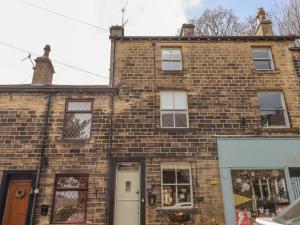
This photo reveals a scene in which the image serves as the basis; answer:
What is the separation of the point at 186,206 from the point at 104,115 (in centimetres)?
506

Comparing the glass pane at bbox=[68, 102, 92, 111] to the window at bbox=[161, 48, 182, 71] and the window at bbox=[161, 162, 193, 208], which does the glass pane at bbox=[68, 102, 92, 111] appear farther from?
the window at bbox=[161, 162, 193, 208]

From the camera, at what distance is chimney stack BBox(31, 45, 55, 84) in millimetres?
13789

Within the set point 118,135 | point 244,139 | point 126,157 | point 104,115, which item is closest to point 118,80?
point 104,115

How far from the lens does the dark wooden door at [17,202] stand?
10.8m

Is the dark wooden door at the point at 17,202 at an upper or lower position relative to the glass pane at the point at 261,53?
lower

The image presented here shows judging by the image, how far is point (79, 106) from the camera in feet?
41.2

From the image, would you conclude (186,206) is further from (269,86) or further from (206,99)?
(269,86)

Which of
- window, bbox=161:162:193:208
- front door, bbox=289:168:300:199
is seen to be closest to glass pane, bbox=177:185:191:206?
window, bbox=161:162:193:208

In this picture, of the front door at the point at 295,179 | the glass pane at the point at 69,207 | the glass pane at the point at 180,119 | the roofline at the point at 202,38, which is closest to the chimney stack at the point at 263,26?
the roofline at the point at 202,38

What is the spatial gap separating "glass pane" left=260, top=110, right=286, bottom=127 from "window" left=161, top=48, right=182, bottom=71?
4.44m

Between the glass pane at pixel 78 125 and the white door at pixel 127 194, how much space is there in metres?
2.06

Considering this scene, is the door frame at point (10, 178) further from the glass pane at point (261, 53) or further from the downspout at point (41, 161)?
the glass pane at point (261, 53)

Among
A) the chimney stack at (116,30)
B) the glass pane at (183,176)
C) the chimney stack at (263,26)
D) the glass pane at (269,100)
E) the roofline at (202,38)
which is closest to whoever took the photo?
the glass pane at (183,176)

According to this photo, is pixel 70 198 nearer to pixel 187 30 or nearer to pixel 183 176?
pixel 183 176
